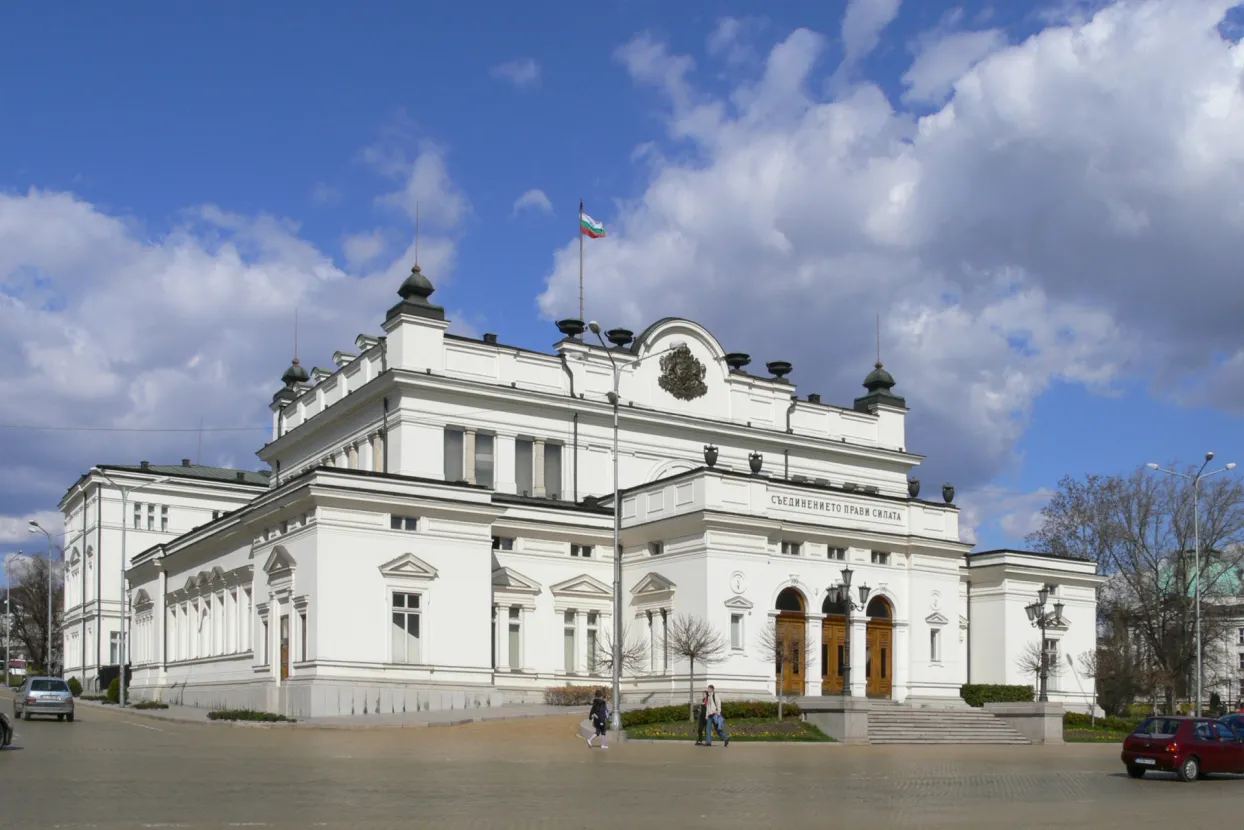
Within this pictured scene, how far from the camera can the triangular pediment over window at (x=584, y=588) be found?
5181 centimetres

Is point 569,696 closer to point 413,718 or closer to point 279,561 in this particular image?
point 413,718

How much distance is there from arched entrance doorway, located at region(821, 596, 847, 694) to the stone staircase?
13.8ft

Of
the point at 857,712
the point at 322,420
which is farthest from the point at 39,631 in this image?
the point at 857,712

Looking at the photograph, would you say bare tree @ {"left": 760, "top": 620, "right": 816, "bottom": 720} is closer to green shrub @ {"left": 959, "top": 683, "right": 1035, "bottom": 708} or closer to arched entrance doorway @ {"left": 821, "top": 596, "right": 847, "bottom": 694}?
arched entrance doorway @ {"left": 821, "top": 596, "right": 847, "bottom": 694}

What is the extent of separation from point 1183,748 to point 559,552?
27.3 m

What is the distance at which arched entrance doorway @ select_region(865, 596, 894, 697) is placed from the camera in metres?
52.6

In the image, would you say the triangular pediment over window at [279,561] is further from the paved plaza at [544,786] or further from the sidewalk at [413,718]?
the paved plaza at [544,786]

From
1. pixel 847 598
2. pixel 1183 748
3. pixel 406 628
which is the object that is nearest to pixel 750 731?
pixel 847 598

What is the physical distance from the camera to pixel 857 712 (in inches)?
1618

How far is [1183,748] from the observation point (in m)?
29.2

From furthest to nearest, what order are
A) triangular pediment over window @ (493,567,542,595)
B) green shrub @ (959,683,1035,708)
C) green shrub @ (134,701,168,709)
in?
green shrub @ (959,683,1035,708)
green shrub @ (134,701,168,709)
triangular pediment over window @ (493,567,542,595)

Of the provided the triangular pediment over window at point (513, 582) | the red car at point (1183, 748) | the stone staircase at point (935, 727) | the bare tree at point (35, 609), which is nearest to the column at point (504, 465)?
the triangular pediment over window at point (513, 582)

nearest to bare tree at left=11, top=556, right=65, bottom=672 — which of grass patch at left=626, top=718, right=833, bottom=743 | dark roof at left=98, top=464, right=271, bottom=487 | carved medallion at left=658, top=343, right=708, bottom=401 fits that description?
dark roof at left=98, top=464, right=271, bottom=487

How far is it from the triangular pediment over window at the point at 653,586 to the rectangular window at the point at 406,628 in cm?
948
